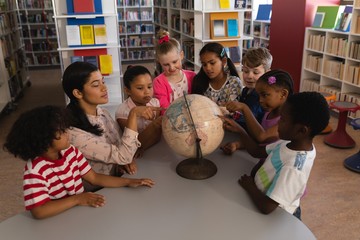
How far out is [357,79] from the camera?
16.2 ft

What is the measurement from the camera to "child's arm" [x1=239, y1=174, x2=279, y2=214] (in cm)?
133

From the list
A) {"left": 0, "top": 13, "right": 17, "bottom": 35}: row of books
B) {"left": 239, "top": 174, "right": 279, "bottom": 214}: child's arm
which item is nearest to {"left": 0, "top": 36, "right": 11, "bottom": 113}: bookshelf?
{"left": 0, "top": 13, "right": 17, "bottom": 35}: row of books

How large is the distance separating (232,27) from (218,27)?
0.21 m

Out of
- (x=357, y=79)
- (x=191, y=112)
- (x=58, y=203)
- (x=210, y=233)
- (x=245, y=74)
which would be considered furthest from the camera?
(x=357, y=79)

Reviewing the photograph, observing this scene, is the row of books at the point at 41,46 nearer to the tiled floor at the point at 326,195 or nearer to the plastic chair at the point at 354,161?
the tiled floor at the point at 326,195

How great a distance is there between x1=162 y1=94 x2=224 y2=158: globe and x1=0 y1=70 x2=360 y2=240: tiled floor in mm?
1572

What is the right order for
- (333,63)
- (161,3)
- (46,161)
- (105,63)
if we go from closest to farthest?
1. (46,161)
2. (105,63)
3. (333,63)
4. (161,3)

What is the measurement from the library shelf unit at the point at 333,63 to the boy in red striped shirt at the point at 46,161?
4584 millimetres

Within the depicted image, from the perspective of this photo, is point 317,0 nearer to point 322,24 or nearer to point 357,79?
point 322,24

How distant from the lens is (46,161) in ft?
4.77

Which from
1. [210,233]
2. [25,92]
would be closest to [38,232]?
[210,233]

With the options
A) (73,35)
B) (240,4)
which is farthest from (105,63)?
(240,4)

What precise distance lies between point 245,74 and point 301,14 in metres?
4.29

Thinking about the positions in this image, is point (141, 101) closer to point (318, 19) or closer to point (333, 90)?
point (333, 90)
